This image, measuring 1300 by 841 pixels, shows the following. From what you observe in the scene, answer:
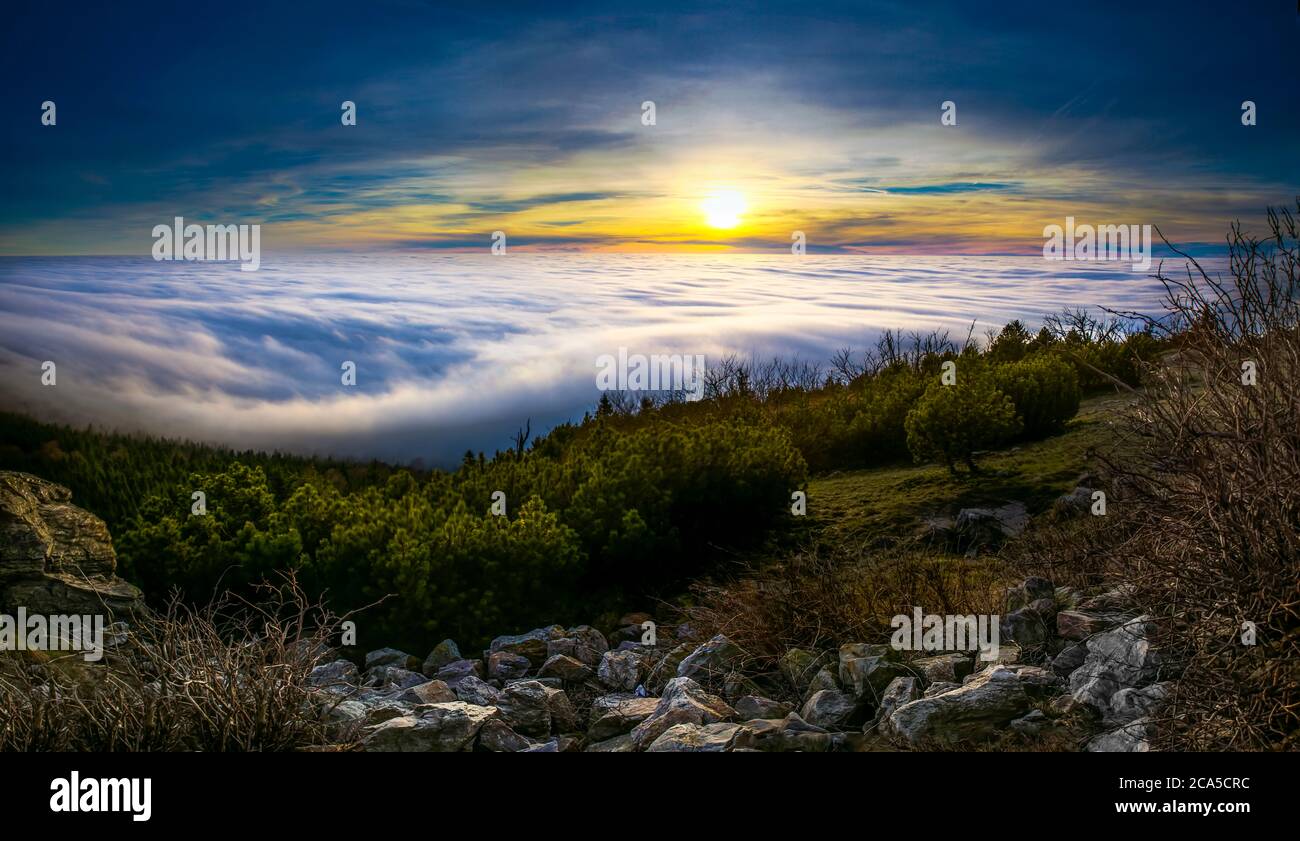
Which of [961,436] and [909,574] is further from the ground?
[961,436]

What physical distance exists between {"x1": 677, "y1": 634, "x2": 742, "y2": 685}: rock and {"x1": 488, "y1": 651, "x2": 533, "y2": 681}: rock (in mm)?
1313

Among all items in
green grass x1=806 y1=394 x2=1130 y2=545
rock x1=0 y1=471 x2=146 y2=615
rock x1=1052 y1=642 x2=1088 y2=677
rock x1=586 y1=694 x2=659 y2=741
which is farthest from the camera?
green grass x1=806 y1=394 x2=1130 y2=545

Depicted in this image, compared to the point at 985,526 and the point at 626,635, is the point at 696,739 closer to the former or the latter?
the point at 626,635

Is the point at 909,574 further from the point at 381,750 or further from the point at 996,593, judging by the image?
the point at 381,750

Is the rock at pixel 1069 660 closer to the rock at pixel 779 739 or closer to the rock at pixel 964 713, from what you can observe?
the rock at pixel 964 713

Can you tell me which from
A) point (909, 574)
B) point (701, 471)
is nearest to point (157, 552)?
point (701, 471)

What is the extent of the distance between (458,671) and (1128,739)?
177 inches

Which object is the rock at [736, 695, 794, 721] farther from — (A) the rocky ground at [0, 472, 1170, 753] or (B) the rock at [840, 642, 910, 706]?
(B) the rock at [840, 642, 910, 706]

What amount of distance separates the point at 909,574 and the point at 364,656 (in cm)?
413

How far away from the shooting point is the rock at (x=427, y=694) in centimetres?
641

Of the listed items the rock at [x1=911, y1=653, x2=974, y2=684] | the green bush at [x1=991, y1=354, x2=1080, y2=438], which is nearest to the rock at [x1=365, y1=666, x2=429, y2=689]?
the rock at [x1=911, y1=653, x2=974, y2=684]

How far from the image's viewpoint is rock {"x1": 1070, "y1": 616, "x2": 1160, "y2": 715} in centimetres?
509

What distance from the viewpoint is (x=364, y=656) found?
816 cm

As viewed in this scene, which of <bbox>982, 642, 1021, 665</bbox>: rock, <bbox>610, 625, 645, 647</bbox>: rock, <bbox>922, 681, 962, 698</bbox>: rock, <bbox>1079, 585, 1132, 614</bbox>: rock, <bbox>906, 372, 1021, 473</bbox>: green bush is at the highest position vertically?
<bbox>906, 372, 1021, 473</bbox>: green bush
